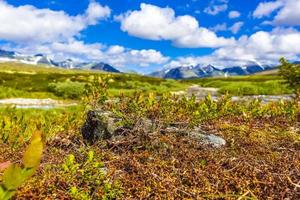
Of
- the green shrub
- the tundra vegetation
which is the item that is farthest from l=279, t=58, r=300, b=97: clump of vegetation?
the green shrub

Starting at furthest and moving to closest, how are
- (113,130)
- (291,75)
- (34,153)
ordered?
(291,75), (113,130), (34,153)

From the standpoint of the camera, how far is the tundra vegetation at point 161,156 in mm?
4762

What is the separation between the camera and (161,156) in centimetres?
620

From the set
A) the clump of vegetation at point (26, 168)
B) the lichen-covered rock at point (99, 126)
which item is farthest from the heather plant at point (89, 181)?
the lichen-covered rock at point (99, 126)

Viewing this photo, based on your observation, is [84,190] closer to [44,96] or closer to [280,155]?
[280,155]

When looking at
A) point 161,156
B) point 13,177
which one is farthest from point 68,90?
point 13,177

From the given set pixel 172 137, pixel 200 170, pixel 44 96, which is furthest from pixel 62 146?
pixel 44 96

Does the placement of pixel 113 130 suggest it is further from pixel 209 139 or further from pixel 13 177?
pixel 13 177

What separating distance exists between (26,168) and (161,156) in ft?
12.4

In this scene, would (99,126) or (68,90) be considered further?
(68,90)

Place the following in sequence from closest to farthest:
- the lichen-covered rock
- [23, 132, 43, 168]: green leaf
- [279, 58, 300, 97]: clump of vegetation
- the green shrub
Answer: [23, 132, 43, 168]: green leaf
the lichen-covered rock
[279, 58, 300, 97]: clump of vegetation
the green shrub

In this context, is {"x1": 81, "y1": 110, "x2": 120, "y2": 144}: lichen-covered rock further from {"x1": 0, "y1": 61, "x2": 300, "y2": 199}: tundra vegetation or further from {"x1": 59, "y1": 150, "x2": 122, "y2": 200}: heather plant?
{"x1": 59, "y1": 150, "x2": 122, "y2": 200}: heather plant

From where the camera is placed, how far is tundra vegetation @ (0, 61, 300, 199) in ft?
15.6

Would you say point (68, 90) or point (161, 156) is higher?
point (161, 156)
